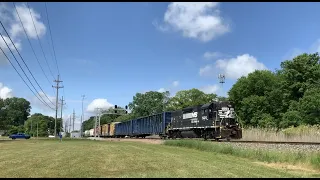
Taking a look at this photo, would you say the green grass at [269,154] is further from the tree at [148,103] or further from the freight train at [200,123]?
the tree at [148,103]

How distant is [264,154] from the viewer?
18.7 metres

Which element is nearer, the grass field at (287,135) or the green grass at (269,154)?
the green grass at (269,154)

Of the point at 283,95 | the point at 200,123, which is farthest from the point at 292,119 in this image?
the point at 200,123

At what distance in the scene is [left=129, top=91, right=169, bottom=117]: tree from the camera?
14775cm

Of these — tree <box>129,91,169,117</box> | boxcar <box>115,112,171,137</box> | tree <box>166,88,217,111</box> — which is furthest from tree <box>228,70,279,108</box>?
tree <box>129,91,169,117</box>

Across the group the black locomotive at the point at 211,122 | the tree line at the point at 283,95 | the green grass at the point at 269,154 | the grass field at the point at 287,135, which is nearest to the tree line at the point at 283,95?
the tree line at the point at 283,95

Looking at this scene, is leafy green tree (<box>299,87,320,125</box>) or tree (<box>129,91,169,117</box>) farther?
tree (<box>129,91,169,117</box>)

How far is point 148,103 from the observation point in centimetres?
14950

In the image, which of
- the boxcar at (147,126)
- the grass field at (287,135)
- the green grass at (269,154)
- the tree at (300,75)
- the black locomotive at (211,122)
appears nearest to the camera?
the green grass at (269,154)

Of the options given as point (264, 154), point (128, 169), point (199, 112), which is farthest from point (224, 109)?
point (128, 169)

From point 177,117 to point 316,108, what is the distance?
86.2 feet

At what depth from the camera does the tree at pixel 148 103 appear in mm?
147750

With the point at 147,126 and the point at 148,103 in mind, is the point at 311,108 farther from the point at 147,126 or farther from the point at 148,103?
the point at 148,103

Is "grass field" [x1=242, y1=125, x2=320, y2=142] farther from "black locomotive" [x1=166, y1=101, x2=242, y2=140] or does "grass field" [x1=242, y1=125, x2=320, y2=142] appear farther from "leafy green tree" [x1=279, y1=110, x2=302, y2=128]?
"leafy green tree" [x1=279, y1=110, x2=302, y2=128]
